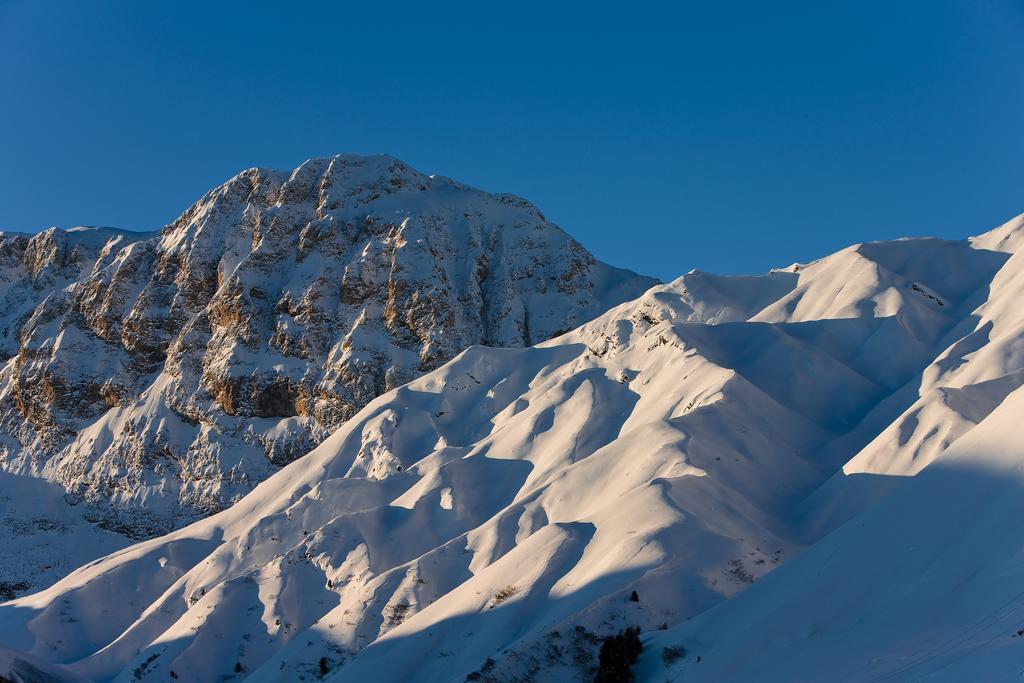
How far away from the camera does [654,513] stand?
45594 millimetres

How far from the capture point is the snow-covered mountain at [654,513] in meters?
27.9

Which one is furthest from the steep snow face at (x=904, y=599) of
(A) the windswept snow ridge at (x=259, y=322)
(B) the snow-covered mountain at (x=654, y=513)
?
(A) the windswept snow ridge at (x=259, y=322)

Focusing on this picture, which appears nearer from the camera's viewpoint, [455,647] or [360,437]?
[455,647]

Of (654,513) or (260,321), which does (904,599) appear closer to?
(654,513)

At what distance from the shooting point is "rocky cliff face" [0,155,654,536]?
4063 inches

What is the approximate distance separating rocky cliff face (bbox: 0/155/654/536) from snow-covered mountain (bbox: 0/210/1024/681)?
60.8 feet

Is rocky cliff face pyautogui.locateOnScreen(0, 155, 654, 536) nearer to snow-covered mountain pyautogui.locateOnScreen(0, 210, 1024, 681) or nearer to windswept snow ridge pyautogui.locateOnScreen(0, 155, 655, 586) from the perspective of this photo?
windswept snow ridge pyautogui.locateOnScreen(0, 155, 655, 586)

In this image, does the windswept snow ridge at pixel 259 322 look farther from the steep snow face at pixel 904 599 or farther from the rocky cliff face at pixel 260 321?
the steep snow face at pixel 904 599

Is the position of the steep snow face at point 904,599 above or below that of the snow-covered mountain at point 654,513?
below

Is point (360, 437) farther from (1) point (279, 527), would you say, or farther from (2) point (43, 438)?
(2) point (43, 438)

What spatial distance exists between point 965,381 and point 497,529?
26815mm

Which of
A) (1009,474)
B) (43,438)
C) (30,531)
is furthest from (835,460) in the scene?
(43,438)

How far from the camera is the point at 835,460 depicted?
57531 mm

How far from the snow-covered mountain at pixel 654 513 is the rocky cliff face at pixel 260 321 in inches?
729
